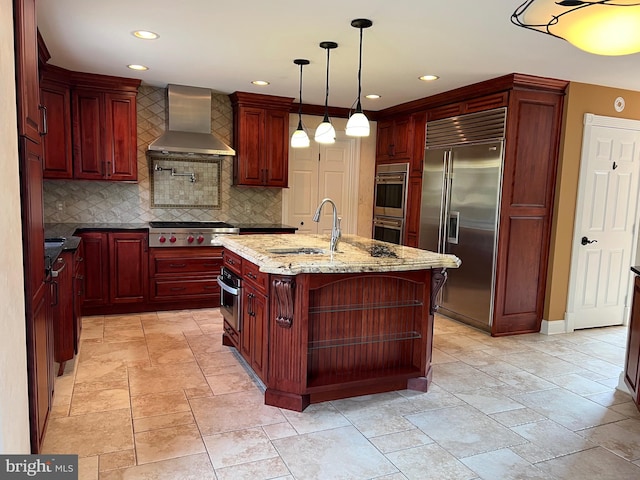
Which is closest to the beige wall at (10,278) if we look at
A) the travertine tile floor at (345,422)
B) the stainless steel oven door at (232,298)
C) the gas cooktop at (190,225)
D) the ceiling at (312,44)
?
the travertine tile floor at (345,422)

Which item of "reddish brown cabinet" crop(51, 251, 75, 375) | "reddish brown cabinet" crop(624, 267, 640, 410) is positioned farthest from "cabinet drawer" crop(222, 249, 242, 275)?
"reddish brown cabinet" crop(624, 267, 640, 410)

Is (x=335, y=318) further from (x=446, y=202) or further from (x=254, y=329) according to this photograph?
(x=446, y=202)

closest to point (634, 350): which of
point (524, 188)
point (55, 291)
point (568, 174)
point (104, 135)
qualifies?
point (524, 188)

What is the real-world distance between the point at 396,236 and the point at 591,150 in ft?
7.96

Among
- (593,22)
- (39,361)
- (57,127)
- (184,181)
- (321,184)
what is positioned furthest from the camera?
(321,184)

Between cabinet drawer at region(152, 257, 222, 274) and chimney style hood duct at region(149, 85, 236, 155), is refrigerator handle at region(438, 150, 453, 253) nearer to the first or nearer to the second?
chimney style hood duct at region(149, 85, 236, 155)

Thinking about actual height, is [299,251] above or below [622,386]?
above

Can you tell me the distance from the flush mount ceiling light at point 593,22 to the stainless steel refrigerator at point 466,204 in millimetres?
2860

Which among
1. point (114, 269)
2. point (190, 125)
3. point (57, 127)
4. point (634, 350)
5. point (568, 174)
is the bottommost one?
point (634, 350)

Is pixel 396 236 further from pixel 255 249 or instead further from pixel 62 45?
pixel 62 45

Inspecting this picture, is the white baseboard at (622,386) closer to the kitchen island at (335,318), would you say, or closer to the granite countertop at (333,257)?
the kitchen island at (335,318)

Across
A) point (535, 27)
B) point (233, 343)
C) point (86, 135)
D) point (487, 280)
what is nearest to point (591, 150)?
point (487, 280)

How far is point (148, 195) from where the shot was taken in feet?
17.6

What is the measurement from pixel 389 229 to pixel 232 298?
3112 mm
